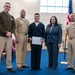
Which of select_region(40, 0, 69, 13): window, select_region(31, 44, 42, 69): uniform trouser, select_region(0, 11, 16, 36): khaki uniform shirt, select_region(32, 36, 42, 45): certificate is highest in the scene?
select_region(40, 0, 69, 13): window

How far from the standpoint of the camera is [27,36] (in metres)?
4.79

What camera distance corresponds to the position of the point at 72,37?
15.2ft

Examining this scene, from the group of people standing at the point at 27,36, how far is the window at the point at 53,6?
5.59 meters

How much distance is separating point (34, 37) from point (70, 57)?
113cm

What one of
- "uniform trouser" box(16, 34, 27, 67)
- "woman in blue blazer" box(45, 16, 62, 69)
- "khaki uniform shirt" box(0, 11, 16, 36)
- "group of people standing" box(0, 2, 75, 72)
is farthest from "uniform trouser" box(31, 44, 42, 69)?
"khaki uniform shirt" box(0, 11, 16, 36)

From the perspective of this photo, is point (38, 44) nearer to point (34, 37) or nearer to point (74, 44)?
point (34, 37)

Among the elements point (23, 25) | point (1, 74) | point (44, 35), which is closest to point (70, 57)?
point (44, 35)

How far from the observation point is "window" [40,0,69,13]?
10352 mm

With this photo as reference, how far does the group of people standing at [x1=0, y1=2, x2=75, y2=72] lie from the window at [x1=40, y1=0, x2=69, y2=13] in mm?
5593

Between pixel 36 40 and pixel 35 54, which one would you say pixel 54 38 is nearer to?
pixel 36 40

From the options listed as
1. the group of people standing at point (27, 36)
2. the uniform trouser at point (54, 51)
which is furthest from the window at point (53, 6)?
the uniform trouser at point (54, 51)

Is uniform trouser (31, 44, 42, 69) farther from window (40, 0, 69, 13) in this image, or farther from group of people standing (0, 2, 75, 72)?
window (40, 0, 69, 13)

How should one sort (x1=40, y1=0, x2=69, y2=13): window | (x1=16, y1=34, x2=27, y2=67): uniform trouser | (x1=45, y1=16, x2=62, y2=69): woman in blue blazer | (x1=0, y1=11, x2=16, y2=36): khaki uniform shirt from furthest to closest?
(x1=40, y1=0, x2=69, y2=13): window → (x1=45, y1=16, x2=62, y2=69): woman in blue blazer → (x1=16, y1=34, x2=27, y2=67): uniform trouser → (x1=0, y1=11, x2=16, y2=36): khaki uniform shirt

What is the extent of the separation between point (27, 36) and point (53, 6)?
19.8 ft
